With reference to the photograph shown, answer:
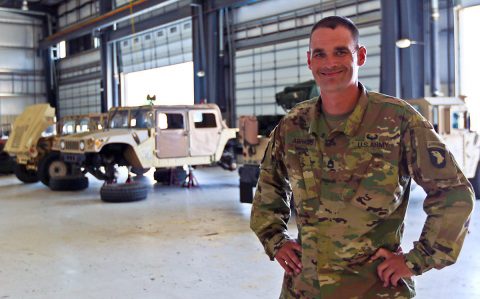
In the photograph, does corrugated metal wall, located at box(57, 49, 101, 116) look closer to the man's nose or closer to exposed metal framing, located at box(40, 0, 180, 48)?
exposed metal framing, located at box(40, 0, 180, 48)

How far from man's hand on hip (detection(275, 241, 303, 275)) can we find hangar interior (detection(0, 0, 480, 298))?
2.00 metres

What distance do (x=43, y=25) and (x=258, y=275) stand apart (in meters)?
21.4

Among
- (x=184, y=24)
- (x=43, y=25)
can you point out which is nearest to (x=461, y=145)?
(x=184, y=24)

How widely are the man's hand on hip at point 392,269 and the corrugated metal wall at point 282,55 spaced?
913cm

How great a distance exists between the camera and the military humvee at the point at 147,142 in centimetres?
854

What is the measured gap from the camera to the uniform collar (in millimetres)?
1518

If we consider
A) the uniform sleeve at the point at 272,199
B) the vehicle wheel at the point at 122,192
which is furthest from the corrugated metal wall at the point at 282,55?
the uniform sleeve at the point at 272,199

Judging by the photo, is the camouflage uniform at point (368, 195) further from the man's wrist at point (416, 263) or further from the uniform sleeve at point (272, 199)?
the uniform sleeve at point (272, 199)

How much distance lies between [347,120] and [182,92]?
1412cm

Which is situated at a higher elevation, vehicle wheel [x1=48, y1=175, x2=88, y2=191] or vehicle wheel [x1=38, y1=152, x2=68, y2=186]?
vehicle wheel [x1=38, y1=152, x2=68, y2=186]

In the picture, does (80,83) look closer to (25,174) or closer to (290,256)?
(25,174)

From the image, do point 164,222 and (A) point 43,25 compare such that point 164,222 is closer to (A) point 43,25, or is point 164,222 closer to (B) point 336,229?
(B) point 336,229

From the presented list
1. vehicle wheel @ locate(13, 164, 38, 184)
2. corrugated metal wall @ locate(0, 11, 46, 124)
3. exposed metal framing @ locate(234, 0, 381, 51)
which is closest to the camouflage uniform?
exposed metal framing @ locate(234, 0, 381, 51)

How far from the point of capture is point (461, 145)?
22.5 ft
